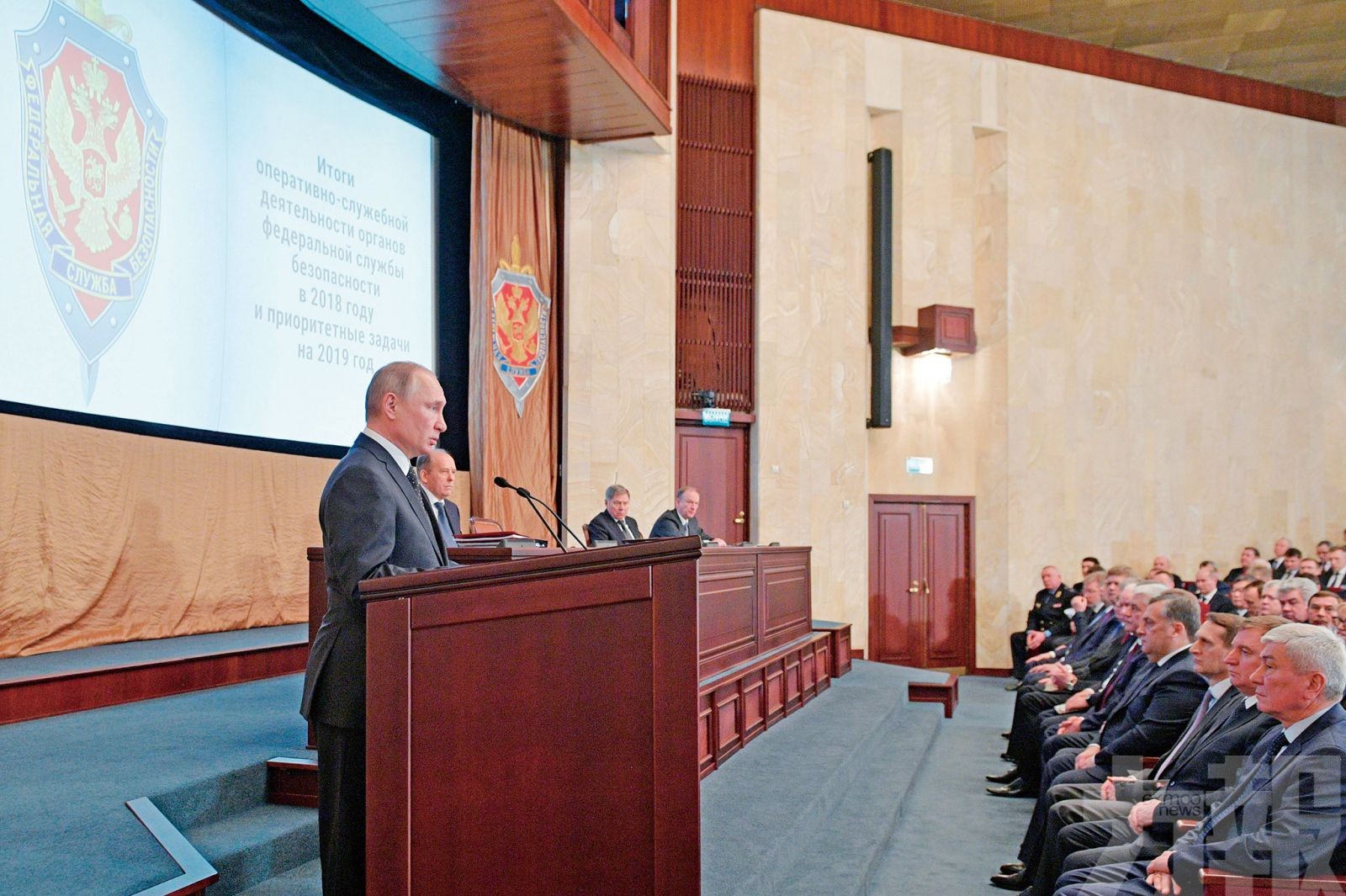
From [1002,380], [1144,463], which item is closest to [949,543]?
[1002,380]

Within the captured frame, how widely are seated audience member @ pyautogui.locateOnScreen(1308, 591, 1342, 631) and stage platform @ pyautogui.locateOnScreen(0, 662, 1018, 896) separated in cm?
221

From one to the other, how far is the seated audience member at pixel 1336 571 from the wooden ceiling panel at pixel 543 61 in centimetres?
650

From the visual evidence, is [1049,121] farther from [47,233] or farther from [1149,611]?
[47,233]

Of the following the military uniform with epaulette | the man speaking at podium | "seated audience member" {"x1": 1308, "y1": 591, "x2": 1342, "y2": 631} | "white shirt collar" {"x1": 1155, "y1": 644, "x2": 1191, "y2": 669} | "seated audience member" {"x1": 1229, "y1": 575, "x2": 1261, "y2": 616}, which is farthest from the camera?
the military uniform with epaulette

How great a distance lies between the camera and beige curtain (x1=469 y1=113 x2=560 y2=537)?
26.6 ft

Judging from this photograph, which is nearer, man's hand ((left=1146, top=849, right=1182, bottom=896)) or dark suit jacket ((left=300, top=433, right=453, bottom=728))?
dark suit jacket ((left=300, top=433, right=453, bottom=728))

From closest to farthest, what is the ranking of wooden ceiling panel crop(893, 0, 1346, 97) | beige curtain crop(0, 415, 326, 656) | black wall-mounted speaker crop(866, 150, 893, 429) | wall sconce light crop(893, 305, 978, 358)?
beige curtain crop(0, 415, 326, 656) < black wall-mounted speaker crop(866, 150, 893, 429) < wall sconce light crop(893, 305, 978, 358) < wooden ceiling panel crop(893, 0, 1346, 97)

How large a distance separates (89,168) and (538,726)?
4186 mm

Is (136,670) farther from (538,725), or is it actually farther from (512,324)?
(512,324)

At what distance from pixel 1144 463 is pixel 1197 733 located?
29.1 ft

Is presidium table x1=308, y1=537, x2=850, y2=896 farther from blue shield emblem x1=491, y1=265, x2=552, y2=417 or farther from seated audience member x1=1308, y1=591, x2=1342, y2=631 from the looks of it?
blue shield emblem x1=491, y1=265, x2=552, y2=417

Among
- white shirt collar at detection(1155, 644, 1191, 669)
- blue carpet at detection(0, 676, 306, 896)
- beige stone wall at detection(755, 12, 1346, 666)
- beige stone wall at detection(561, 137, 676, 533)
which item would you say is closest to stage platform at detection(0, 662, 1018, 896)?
blue carpet at detection(0, 676, 306, 896)

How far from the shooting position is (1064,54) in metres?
11.7

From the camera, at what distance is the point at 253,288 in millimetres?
5863
